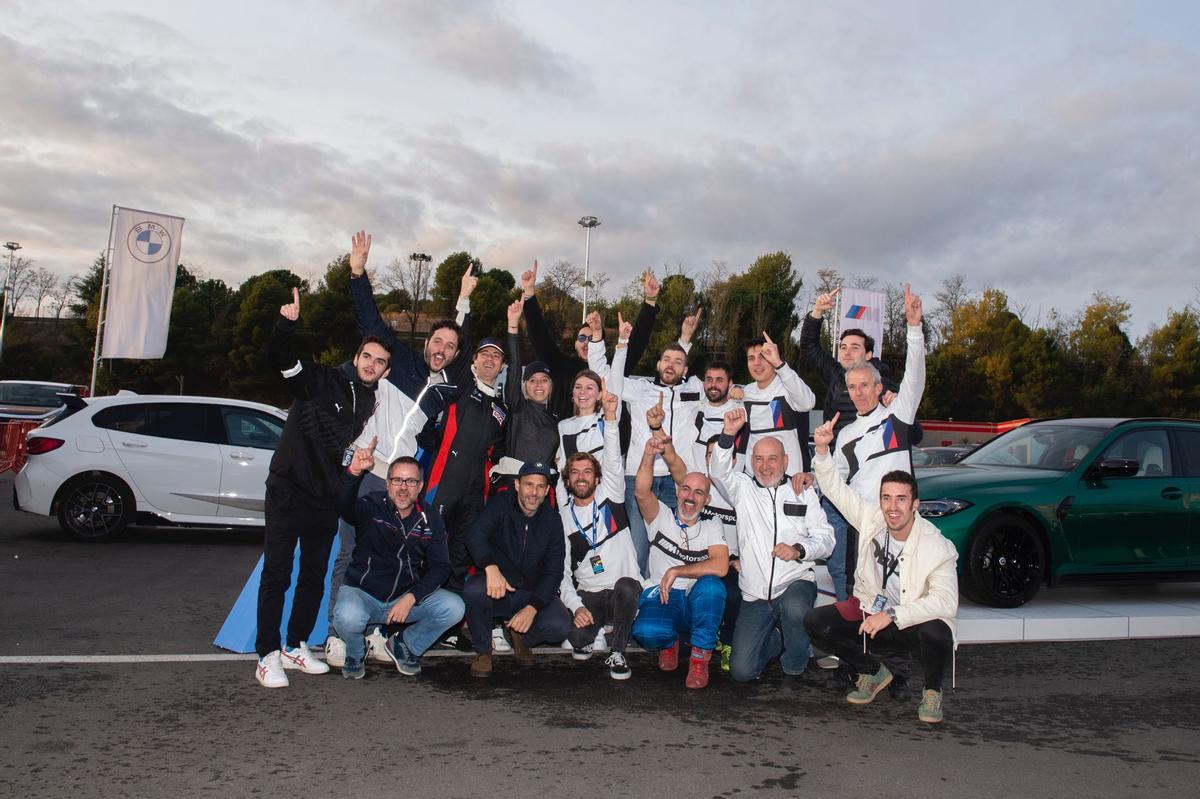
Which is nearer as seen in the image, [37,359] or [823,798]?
[823,798]

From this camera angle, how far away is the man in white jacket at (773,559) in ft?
18.3

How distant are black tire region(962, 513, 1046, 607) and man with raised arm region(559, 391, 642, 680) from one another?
9.94ft

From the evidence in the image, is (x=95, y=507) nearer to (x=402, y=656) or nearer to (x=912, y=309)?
(x=402, y=656)

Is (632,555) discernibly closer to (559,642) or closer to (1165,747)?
(559,642)

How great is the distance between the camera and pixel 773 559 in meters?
5.68

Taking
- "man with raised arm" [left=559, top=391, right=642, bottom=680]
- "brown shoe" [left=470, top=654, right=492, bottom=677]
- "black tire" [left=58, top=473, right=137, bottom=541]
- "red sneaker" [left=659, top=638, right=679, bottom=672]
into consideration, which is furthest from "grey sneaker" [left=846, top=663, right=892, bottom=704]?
"black tire" [left=58, top=473, right=137, bottom=541]

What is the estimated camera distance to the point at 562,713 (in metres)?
4.75

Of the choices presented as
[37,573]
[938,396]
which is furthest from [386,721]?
[938,396]

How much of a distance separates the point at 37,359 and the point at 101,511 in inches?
1762

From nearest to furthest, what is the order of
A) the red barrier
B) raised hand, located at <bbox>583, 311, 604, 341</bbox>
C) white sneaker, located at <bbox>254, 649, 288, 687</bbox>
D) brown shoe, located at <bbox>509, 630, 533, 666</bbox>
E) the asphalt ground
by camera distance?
1. the asphalt ground
2. white sneaker, located at <bbox>254, 649, 288, 687</bbox>
3. brown shoe, located at <bbox>509, 630, 533, 666</bbox>
4. raised hand, located at <bbox>583, 311, 604, 341</bbox>
5. the red barrier

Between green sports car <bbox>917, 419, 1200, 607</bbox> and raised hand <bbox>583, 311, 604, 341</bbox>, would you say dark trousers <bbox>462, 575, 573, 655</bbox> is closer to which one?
raised hand <bbox>583, 311, 604, 341</bbox>

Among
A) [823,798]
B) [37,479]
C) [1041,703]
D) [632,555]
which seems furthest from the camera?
[37,479]

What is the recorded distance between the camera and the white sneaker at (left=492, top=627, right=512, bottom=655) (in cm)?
603

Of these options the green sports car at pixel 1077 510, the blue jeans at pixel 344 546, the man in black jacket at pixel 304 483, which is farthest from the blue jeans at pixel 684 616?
the green sports car at pixel 1077 510
